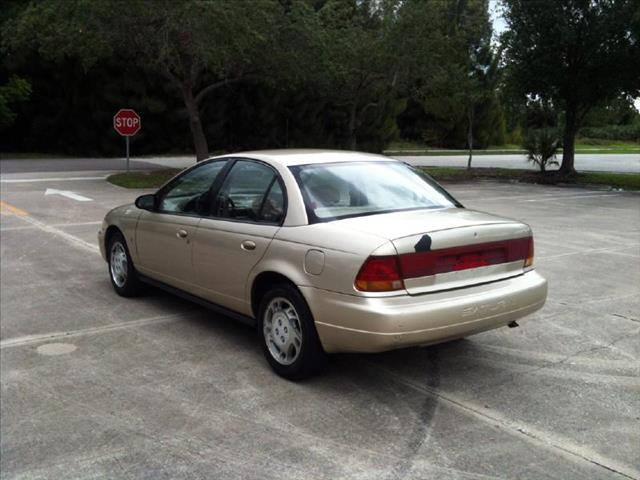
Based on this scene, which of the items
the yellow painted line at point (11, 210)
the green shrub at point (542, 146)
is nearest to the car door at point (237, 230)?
the yellow painted line at point (11, 210)

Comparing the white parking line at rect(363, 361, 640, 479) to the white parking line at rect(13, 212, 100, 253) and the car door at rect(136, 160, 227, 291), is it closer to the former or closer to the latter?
the car door at rect(136, 160, 227, 291)

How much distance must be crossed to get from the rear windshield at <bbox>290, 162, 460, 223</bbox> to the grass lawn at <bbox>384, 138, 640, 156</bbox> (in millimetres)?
37483

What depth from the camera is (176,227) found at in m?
5.65

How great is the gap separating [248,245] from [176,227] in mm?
1110

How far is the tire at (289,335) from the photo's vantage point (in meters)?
4.32

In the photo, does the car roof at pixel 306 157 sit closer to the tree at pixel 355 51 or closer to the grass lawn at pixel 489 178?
the grass lawn at pixel 489 178

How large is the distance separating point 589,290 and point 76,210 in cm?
1026

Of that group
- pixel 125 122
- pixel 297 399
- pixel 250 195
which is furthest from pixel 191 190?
pixel 125 122

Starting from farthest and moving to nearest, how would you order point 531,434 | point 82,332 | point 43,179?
point 43,179 < point 82,332 < point 531,434

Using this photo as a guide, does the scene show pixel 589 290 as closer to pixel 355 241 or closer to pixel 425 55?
pixel 355 241

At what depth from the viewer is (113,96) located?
31891 millimetres

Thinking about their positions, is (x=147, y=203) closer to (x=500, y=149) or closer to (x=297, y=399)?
(x=297, y=399)

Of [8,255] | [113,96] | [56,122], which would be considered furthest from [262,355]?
[56,122]

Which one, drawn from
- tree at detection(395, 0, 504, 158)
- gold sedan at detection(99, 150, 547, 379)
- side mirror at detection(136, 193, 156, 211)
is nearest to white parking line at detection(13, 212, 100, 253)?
side mirror at detection(136, 193, 156, 211)
